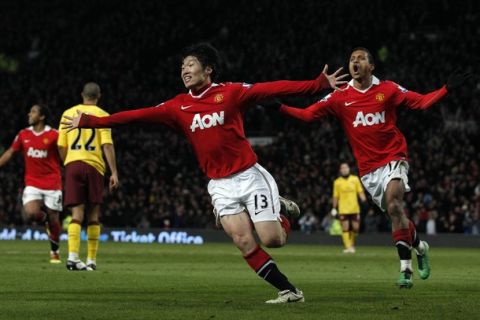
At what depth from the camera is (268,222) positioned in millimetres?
9383

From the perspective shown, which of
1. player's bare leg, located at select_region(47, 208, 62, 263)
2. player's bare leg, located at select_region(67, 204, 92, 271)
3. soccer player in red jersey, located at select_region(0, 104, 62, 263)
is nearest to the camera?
player's bare leg, located at select_region(67, 204, 92, 271)

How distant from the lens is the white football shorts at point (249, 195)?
9.42 m

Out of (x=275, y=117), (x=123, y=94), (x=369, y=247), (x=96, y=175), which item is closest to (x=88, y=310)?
(x=96, y=175)

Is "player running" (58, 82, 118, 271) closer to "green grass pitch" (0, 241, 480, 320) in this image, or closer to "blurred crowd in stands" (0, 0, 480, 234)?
"green grass pitch" (0, 241, 480, 320)

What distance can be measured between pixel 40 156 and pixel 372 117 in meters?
7.39

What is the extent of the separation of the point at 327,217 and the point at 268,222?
74.4ft

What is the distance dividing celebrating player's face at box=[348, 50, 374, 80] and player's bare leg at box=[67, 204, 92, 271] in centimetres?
489

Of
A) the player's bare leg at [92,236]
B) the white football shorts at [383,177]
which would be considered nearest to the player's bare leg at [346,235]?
the player's bare leg at [92,236]

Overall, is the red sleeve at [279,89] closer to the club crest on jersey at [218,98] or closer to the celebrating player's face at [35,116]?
the club crest on jersey at [218,98]

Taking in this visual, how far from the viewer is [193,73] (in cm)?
969

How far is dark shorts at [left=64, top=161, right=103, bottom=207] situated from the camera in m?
15.0

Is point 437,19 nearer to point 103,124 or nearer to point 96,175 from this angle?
point 96,175

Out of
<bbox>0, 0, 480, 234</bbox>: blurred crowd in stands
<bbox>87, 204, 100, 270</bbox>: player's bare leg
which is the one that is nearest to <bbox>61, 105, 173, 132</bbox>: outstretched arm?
<bbox>87, 204, 100, 270</bbox>: player's bare leg

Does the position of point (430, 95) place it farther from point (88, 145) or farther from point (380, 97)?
point (88, 145)
